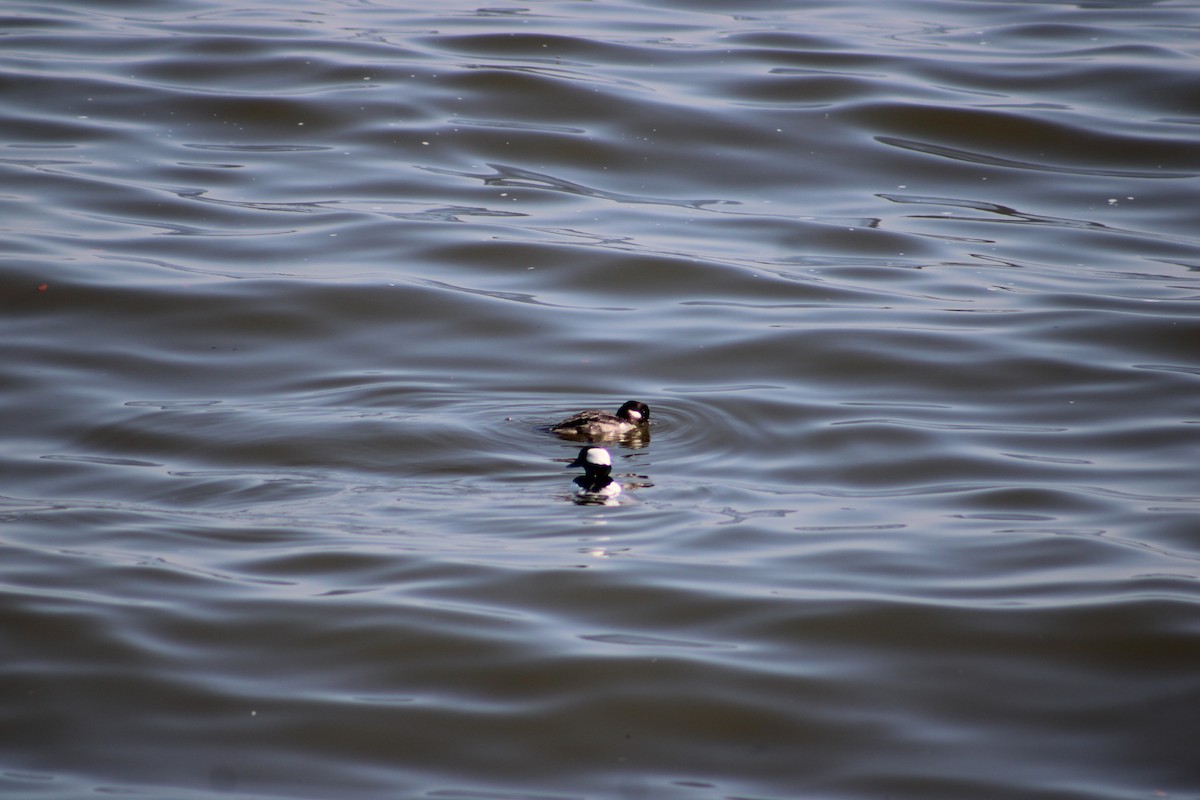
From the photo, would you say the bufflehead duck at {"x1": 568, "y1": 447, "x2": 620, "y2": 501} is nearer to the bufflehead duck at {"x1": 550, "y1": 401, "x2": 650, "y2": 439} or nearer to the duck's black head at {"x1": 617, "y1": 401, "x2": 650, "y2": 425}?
the bufflehead duck at {"x1": 550, "y1": 401, "x2": 650, "y2": 439}

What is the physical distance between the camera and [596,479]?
9.86 meters

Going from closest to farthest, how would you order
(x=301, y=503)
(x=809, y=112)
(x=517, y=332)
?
(x=301, y=503), (x=517, y=332), (x=809, y=112)

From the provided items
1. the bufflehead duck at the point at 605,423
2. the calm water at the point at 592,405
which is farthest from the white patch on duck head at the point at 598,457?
the bufflehead duck at the point at 605,423

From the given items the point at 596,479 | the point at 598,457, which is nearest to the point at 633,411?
the point at 596,479

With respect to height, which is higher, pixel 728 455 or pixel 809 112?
pixel 809 112

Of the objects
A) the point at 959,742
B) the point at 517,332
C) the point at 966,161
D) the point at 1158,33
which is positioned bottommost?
the point at 959,742

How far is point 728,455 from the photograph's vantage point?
10.7 metres

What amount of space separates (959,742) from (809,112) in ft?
47.9

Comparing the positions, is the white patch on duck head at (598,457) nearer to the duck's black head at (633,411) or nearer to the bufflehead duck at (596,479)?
the bufflehead duck at (596,479)

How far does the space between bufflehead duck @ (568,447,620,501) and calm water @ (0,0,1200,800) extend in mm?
150

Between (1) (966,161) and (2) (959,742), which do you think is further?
(1) (966,161)

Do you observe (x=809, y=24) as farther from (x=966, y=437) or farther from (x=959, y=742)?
(x=959, y=742)

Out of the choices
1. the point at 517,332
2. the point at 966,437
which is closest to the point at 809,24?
the point at 517,332

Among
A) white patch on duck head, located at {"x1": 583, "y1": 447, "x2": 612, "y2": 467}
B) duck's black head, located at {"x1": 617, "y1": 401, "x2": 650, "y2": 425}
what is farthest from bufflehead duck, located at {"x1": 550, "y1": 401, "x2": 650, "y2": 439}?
white patch on duck head, located at {"x1": 583, "y1": 447, "x2": 612, "y2": 467}
